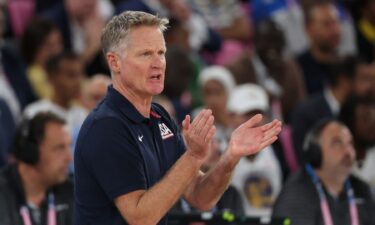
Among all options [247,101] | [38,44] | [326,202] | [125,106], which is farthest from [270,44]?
[125,106]

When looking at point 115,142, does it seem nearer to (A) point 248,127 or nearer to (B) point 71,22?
(A) point 248,127

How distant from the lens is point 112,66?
4.26 m

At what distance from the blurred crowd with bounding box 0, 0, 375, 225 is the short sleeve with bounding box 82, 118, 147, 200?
221cm

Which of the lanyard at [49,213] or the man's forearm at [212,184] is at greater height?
the man's forearm at [212,184]

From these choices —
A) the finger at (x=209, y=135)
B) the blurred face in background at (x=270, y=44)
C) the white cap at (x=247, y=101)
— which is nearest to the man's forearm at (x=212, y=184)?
the finger at (x=209, y=135)

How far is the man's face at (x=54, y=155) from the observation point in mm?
6555

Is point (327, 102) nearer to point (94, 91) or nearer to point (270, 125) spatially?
point (94, 91)

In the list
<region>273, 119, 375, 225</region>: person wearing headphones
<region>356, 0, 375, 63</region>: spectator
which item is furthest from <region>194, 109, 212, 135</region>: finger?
<region>356, 0, 375, 63</region>: spectator

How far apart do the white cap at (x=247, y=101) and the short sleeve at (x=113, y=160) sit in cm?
386

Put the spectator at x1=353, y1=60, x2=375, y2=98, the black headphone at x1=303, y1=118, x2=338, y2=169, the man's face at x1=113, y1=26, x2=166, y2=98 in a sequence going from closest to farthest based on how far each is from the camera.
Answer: the man's face at x1=113, y1=26, x2=166, y2=98 < the black headphone at x1=303, y1=118, x2=338, y2=169 < the spectator at x1=353, y1=60, x2=375, y2=98

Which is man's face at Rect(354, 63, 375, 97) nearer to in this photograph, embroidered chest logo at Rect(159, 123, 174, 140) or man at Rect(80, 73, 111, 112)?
man at Rect(80, 73, 111, 112)

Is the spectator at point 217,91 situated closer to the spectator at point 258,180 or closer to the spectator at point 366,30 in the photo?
the spectator at point 258,180

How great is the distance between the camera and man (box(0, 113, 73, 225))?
20.9 feet

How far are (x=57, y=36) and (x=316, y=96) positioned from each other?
227cm
